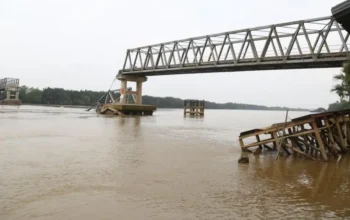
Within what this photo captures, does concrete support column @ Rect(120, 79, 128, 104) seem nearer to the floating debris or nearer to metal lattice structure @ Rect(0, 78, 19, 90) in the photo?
the floating debris

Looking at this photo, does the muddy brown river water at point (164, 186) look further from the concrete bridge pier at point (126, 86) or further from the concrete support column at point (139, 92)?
the concrete support column at point (139, 92)

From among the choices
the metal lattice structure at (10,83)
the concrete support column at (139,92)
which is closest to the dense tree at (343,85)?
the concrete support column at (139,92)

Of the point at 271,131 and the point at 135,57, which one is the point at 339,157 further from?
the point at 135,57

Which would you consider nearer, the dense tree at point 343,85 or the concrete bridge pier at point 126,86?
the dense tree at point 343,85

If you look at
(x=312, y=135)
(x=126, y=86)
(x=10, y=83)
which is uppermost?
(x=10, y=83)

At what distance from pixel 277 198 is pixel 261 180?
193cm

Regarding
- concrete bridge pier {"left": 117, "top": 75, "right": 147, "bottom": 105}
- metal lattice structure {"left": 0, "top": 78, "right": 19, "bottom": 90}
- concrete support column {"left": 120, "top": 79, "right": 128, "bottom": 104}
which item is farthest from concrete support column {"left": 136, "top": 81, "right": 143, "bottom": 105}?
metal lattice structure {"left": 0, "top": 78, "right": 19, "bottom": 90}

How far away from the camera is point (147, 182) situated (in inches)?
334

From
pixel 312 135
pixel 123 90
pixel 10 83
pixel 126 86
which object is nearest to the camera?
pixel 312 135

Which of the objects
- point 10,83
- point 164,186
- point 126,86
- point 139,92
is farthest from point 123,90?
point 10,83

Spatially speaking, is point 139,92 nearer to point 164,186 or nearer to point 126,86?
point 126,86

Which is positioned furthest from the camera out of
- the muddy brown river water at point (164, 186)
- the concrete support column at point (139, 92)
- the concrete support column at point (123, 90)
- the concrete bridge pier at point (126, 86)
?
the concrete support column at point (139, 92)

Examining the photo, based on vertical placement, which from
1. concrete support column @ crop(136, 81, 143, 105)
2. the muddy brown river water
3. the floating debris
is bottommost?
the muddy brown river water

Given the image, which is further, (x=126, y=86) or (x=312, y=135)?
(x=126, y=86)
